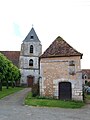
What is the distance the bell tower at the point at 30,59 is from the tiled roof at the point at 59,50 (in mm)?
32312

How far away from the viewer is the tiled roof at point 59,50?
23791 millimetres

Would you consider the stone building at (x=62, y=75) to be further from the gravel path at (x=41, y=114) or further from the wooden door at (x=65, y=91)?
the gravel path at (x=41, y=114)

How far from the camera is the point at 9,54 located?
64438 mm

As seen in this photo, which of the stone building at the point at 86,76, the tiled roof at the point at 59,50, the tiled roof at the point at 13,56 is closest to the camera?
the tiled roof at the point at 59,50

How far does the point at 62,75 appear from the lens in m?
23.3

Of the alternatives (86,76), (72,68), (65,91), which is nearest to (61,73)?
(72,68)

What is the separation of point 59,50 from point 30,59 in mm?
35207

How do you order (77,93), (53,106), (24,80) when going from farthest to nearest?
(24,80), (77,93), (53,106)

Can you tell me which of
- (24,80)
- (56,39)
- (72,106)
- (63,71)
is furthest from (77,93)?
(24,80)

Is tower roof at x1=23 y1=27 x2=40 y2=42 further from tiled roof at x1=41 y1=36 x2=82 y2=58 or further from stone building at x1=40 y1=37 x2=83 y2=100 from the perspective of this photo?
stone building at x1=40 y1=37 x2=83 y2=100

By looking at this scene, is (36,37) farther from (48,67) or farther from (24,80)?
(48,67)

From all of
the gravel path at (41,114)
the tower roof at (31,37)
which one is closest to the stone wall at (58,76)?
the gravel path at (41,114)

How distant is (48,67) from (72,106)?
249 inches

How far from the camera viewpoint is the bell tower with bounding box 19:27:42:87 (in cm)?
5856
